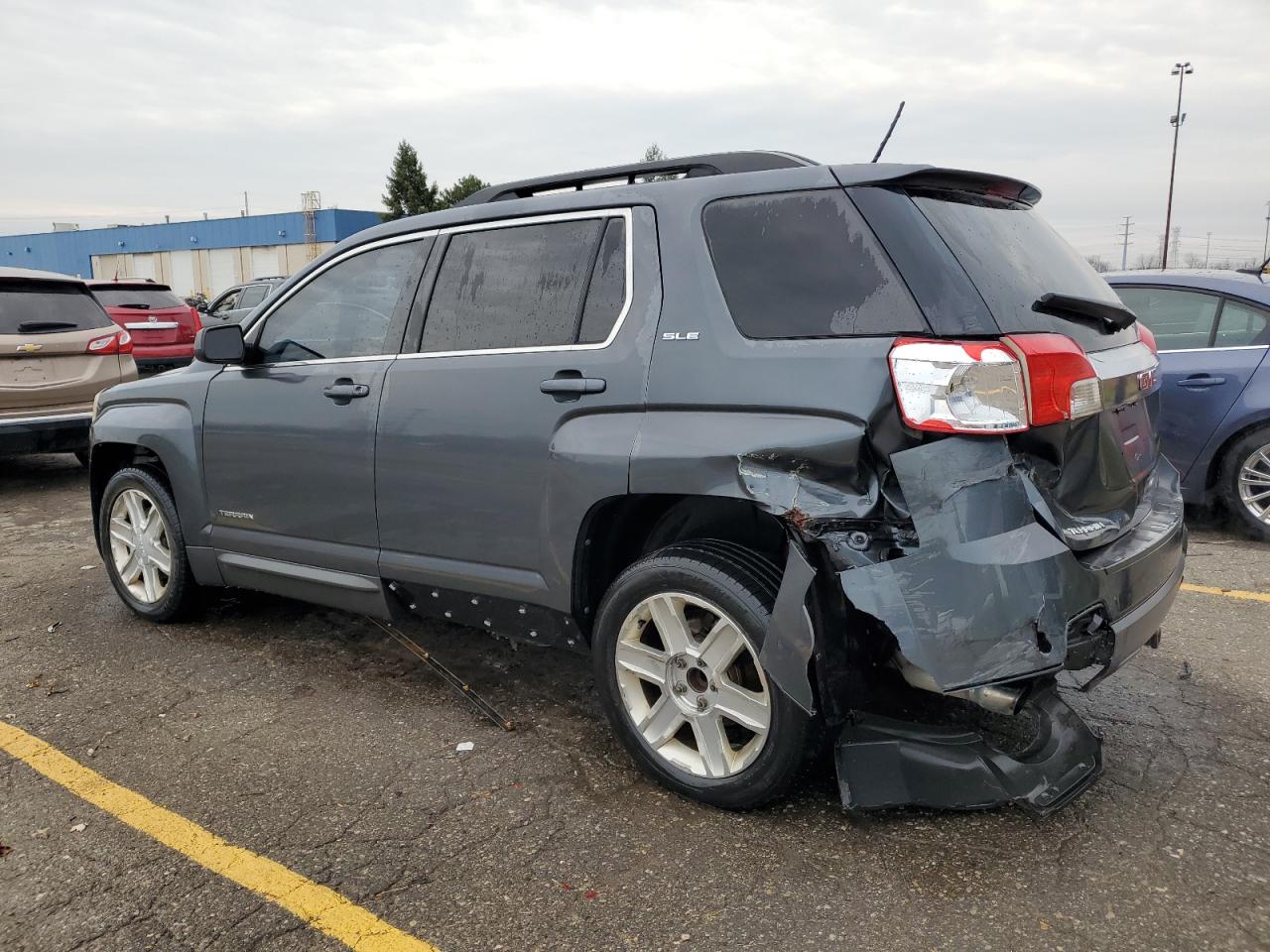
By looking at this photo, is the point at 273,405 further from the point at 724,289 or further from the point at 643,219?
the point at 724,289

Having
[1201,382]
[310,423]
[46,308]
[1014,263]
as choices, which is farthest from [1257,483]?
[46,308]

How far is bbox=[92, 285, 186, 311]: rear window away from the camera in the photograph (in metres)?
13.5

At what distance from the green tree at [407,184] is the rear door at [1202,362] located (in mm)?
49976

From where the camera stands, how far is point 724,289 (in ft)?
9.27

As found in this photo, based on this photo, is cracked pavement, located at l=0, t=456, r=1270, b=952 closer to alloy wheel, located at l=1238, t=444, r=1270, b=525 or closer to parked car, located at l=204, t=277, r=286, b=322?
alloy wheel, located at l=1238, t=444, r=1270, b=525

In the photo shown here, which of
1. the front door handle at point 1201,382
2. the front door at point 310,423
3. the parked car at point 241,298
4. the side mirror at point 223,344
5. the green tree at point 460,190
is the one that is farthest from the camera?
the green tree at point 460,190

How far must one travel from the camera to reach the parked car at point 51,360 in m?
7.64

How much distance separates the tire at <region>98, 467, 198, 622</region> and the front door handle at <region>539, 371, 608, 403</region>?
2.34m

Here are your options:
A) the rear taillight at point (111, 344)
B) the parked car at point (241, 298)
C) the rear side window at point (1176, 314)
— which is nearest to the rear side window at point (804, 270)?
the rear side window at point (1176, 314)

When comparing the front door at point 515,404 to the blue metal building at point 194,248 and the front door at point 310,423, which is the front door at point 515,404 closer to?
the front door at point 310,423

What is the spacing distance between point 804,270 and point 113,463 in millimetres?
3938

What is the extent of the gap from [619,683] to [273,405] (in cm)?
196

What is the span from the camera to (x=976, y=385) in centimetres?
239

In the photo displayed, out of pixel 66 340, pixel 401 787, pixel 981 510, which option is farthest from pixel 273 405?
pixel 66 340
